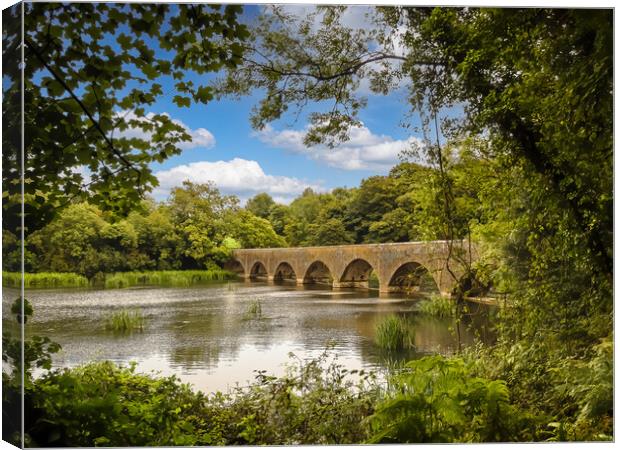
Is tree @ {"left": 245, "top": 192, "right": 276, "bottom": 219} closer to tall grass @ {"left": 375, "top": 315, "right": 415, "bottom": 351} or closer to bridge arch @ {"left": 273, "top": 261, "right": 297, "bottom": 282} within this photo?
bridge arch @ {"left": 273, "top": 261, "right": 297, "bottom": 282}

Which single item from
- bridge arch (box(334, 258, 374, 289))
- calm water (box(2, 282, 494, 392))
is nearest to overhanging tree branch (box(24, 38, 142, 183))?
calm water (box(2, 282, 494, 392))

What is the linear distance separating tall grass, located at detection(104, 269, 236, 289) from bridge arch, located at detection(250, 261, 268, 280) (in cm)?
13

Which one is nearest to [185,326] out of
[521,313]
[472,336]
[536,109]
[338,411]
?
[338,411]

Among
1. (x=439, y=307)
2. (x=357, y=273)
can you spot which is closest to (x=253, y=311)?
(x=357, y=273)

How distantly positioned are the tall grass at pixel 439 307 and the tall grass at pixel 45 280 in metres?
1.87

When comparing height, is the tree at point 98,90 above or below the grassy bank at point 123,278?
above

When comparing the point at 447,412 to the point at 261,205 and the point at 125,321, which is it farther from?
the point at 125,321

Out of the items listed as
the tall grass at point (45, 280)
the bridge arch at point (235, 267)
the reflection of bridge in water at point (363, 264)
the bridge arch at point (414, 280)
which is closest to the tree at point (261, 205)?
the reflection of bridge in water at point (363, 264)

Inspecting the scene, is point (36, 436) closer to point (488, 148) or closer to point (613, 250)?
point (488, 148)

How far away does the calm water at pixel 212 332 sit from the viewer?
304 cm

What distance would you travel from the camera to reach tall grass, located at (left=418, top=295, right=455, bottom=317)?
3.48m

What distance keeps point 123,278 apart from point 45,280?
0.43 metres

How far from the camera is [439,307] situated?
3514 millimetres

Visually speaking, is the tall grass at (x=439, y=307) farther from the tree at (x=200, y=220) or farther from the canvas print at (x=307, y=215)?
the tree at (x=200, y=220)
